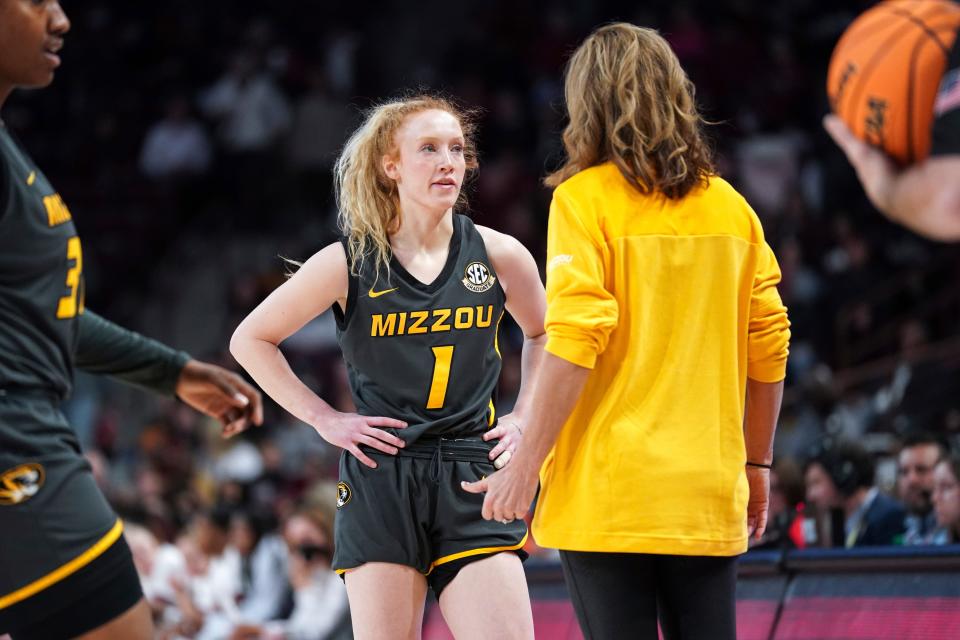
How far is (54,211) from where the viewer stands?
10.0 ft

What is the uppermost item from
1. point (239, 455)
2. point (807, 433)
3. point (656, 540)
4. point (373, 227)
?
point (373, 227)

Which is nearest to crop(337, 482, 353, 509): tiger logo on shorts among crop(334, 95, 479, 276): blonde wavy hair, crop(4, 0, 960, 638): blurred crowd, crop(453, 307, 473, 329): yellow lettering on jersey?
crop(453, 307, 473, 329): yellow lettering on jersey

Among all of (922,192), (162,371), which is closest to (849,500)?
(922,192)

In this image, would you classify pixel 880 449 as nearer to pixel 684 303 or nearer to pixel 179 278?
pixel 684 303

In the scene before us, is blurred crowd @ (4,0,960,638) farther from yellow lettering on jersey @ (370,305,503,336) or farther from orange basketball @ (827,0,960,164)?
orange basketball @ (827,0,960,164)

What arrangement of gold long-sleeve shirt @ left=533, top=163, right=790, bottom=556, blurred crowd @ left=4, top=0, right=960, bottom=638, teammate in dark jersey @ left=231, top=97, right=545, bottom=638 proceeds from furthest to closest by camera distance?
blurred crowd @ left=4, top=0, right=960, bottom=638 → teammate in dark jersey @ left=231, top=97, right=545, bottom=638 → gold long-sleeve shirt @ left=533, top=163, right=790, bottom=556

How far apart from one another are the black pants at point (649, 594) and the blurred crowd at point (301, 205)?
439cm

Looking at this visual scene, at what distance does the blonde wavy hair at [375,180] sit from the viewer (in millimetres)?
4004

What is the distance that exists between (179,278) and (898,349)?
7495 millimetres

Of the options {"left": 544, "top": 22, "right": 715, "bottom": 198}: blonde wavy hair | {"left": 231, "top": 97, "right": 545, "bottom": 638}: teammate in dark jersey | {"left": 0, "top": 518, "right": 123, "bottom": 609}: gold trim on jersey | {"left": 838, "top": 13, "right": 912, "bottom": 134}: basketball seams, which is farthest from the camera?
{"left": 231, "top": 97, "right": 545, "bottom": 638}: teammate in dark jersey

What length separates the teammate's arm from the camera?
9.58ft

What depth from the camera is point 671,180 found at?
325cm

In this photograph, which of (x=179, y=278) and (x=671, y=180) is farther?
(x=179, y=278)

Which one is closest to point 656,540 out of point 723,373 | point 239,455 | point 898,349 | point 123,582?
point 723,373
